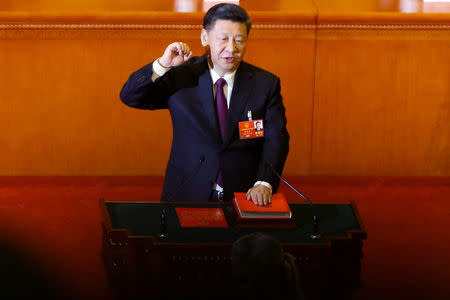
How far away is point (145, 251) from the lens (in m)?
2.81

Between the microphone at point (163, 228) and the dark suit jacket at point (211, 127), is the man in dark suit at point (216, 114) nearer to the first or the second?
the dark suit jacket at point (211, 127)

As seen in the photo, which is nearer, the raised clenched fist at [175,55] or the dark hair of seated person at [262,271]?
the dark hair of seated person at [262,271]

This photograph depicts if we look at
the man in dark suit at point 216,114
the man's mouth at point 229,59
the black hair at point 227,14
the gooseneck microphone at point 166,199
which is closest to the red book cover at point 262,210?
the man in dark suit at point 216,114

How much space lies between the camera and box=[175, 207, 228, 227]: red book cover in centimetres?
296

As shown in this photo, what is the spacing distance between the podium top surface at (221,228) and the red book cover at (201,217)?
0.07 feet

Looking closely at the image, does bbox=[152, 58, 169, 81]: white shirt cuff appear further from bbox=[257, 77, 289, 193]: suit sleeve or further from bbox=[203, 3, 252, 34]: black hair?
bbox=[257, 77, 289, 193]: suit sleeve

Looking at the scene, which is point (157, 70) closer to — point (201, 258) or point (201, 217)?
point (201, 217)

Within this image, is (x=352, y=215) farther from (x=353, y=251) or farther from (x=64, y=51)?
(x=64, y=51)

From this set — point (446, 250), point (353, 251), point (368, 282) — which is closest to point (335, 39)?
point (446, 250)

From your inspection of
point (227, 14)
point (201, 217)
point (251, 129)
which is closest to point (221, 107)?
point (251, 129)

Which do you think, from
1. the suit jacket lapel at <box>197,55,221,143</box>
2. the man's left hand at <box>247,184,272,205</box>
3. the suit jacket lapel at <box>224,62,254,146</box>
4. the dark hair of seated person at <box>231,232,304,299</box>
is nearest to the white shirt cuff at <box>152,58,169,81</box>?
the suit jacket lapel at <box>197,55,221,143</box>

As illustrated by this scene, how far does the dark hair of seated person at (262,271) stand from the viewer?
204 centimetres

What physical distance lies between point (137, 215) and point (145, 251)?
251mm

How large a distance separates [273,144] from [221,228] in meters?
0.47
